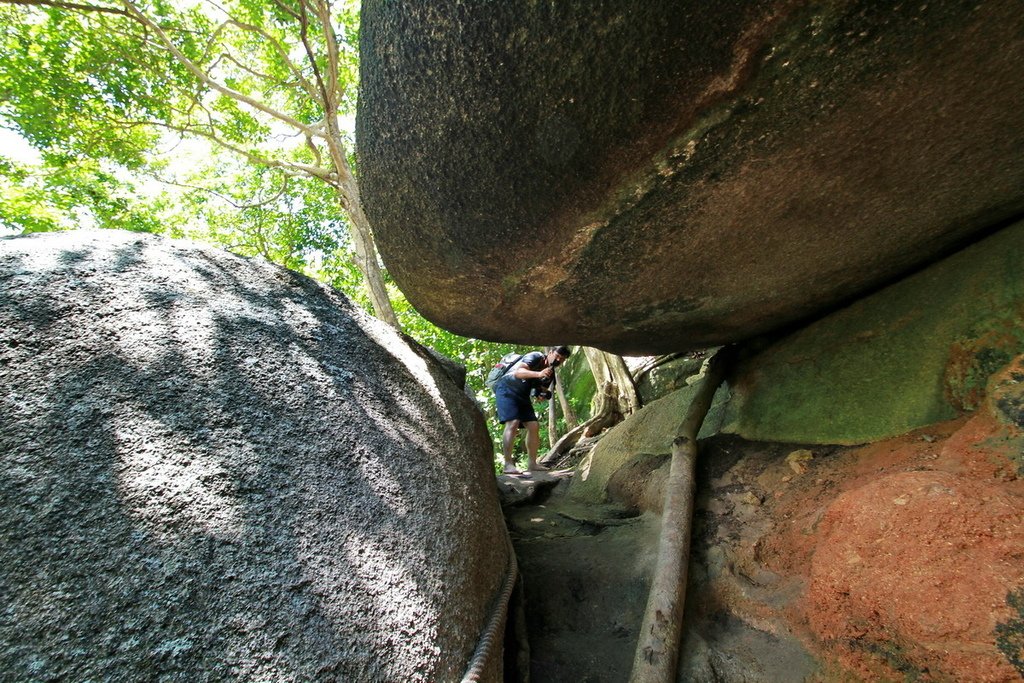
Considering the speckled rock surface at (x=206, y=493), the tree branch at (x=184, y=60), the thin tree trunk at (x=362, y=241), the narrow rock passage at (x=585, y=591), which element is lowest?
the narrow rock passage at (x=585, y=591)

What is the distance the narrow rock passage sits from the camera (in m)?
2.14

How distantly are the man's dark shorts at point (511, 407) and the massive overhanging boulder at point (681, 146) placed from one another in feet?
9.18

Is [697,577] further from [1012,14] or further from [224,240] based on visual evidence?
[224,240]

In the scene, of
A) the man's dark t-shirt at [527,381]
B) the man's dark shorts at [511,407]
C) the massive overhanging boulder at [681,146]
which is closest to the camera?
the massive overhanging boulder at [681,146]

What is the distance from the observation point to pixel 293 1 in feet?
24.5

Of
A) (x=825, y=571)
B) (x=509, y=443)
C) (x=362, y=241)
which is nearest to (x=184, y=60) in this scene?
(x=362, y=241)

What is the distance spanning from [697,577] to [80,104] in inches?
359

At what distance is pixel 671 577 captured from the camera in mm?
2172

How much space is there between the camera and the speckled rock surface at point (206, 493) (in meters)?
1.12

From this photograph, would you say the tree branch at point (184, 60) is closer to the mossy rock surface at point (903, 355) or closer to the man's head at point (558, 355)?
the man's head at point (558, 355)

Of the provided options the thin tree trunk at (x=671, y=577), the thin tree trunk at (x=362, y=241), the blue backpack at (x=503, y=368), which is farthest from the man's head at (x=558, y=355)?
the thin tree trunk at (x=362, y=241)

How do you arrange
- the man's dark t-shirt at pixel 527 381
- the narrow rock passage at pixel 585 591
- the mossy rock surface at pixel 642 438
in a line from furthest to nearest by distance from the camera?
1. the man's dark t-shirt at pixel 527 381
2. the mossy rock surface at pixel 642 438
3. the narrow rock passage at pixel 585 591

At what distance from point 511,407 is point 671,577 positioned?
3.41 m

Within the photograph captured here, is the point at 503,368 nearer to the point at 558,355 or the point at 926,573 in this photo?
the point at 558,355
